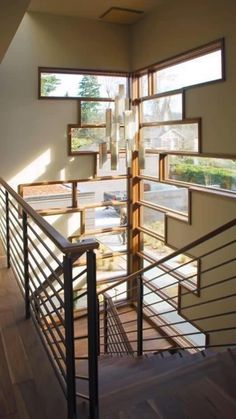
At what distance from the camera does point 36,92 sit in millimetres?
6551

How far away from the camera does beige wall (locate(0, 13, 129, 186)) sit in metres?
6.41

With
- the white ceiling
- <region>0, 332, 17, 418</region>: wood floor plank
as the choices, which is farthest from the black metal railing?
the white ceiling

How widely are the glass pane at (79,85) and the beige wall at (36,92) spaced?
0.15 m

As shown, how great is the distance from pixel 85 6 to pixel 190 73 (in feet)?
6.19

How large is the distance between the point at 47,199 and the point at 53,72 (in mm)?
2102

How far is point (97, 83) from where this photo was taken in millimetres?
7004

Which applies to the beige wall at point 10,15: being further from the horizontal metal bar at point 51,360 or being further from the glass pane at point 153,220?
the glass pane at point 153,220

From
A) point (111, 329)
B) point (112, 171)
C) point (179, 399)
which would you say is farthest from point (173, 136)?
point (179, 399)

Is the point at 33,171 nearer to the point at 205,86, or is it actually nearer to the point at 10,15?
the point at 205,86

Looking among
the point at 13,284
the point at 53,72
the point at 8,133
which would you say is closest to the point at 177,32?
the point at 53,72

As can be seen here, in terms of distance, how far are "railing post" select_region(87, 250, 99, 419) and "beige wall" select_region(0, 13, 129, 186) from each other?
5.24m

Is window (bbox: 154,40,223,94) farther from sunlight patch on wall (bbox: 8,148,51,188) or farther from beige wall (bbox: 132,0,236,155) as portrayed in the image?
sunlight patch on wall (bbox: 8,148,51,188)

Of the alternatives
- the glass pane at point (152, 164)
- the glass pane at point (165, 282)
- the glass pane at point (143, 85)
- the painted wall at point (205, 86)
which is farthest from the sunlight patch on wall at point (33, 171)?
the glass pane at point (165, 282)

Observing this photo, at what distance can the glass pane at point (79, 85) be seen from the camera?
21.8 feet
